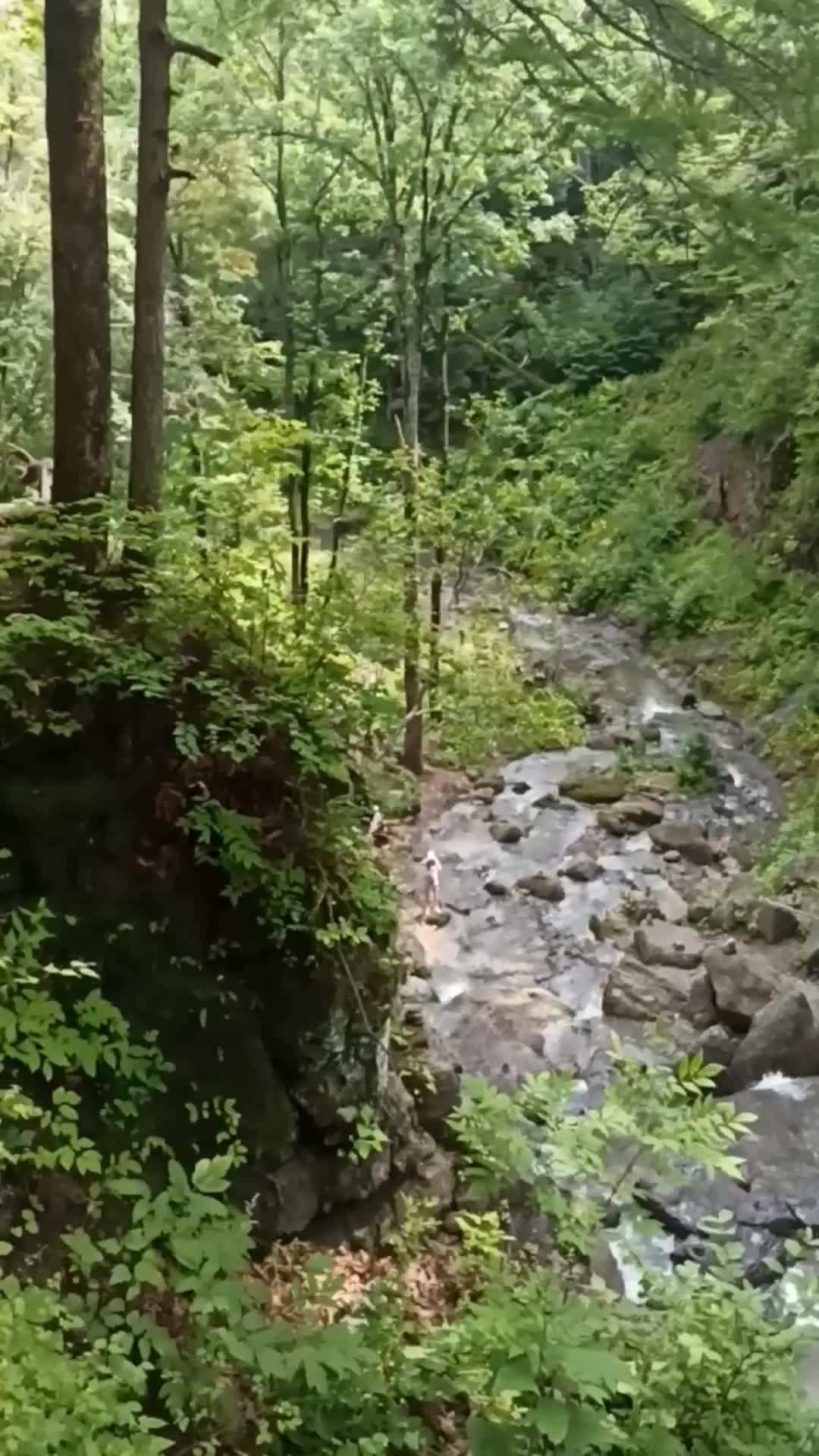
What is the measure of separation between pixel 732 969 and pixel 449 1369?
498 centimetres

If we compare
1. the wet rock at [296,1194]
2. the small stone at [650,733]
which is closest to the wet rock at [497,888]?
the small stone at [650,733]

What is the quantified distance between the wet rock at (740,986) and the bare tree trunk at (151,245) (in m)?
4.72

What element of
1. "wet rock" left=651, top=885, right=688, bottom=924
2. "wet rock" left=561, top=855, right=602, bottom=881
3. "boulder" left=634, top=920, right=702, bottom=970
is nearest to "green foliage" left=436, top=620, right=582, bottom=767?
"wet rock" left=561, top=855, right=602, bottom=881

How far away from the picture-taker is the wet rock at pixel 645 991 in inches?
328

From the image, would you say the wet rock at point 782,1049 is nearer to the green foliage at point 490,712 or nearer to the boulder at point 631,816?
the boulder at point 631,816

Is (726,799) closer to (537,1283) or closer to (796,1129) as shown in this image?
(796,1129)

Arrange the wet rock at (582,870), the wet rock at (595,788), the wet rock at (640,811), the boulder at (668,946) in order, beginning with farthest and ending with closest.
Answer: the wet rock at (595,788) < the wet rock at (640,811) < the wet rock at (582,870) < the boulder at (668,946)

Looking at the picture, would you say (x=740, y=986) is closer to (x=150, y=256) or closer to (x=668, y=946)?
(x=668, y=946)

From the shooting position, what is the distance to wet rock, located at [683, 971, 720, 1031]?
26.5ft

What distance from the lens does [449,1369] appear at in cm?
368

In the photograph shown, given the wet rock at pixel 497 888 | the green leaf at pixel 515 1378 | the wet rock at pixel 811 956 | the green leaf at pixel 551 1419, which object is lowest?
the wet rock at pixel 497 888

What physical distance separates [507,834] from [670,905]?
6.49 ft

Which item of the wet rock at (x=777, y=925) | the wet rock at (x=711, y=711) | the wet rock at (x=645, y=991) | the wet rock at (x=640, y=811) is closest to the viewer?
the wet rock at (x=645, y=991)

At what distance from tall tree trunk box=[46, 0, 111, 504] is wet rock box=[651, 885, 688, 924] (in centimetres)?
616
